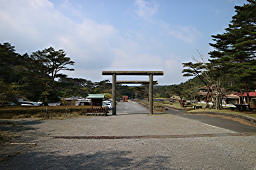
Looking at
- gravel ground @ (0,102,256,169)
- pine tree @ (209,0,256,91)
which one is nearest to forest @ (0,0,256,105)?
pine tree @ (209,0,256,91)

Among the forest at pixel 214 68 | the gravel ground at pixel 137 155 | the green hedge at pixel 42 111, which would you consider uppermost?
the forest at pixel 214 68

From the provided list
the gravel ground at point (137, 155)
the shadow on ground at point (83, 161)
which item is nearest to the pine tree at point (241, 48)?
the gravel ground at point (137, 155)

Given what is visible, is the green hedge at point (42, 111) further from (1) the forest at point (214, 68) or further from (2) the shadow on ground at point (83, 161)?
(2) the shadow on ground at point (83, 161)

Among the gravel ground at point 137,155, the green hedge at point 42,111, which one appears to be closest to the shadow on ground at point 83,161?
the gravel ground at point 137,155

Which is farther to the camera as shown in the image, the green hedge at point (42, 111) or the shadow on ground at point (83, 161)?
the green hedge at point (42, 111)

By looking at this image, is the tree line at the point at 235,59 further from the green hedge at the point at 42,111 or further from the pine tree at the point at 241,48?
the green hedge at the point at 42,111

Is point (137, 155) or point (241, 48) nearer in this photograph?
point (137, 155)

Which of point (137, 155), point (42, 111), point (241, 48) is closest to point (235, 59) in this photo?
point (241, 48)

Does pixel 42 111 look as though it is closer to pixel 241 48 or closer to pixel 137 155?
pixel 137 155

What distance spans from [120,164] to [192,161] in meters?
1.95

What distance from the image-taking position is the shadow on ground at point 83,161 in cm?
368

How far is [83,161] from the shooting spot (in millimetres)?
3988

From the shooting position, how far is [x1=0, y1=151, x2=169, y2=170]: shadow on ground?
368 cm

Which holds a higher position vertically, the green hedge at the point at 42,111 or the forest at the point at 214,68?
the forest at the point at 214,68
